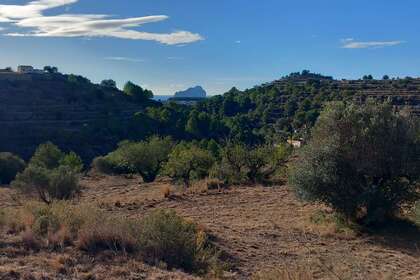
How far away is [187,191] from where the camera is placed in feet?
75.6

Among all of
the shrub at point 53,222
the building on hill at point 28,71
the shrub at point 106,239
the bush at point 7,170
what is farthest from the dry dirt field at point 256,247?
the building on hill at point 28,71

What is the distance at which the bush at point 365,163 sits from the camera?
14.4m

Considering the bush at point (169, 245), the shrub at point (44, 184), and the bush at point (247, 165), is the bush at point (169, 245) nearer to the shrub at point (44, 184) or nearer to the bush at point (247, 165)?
the shrub at point (44, 184)

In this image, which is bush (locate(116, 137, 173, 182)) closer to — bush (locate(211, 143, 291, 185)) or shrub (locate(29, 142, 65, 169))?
bush (locate(211, 143, 291, 185))

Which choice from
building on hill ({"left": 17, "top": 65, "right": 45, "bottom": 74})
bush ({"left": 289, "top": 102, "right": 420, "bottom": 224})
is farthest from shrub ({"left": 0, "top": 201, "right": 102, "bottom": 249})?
building on hill ({"left": 17, "top": 65, "right": 45, "bottom": 74})

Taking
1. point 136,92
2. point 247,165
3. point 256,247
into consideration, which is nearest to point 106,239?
point 256,247

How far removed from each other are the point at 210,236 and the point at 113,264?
14.7 feet

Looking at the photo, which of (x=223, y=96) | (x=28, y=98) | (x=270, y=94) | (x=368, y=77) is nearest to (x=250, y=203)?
(x=28, y=98)

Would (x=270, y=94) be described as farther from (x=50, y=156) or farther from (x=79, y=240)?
(x=79, y=240)

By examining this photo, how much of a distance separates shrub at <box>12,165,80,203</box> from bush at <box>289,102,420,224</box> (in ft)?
35.9

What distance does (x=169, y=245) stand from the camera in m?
8.95

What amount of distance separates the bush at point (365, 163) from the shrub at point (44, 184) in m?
10.9

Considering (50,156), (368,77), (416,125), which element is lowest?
(50,156)

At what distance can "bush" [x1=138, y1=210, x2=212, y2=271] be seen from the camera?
28.8 feet
